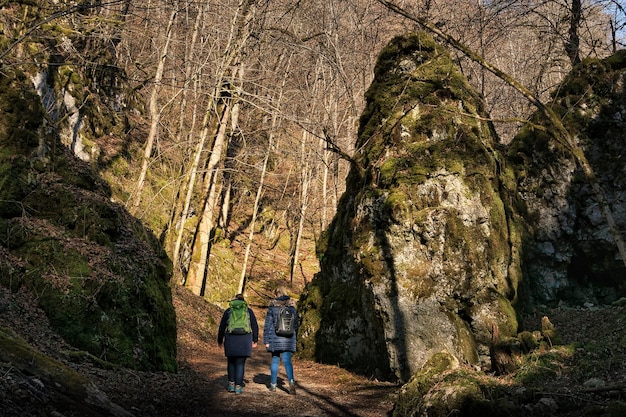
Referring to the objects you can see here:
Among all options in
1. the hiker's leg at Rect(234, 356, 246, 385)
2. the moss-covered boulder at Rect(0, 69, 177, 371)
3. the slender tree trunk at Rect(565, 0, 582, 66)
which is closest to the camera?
the moss-covered boulder at Rect(0, 69, 177, 371)

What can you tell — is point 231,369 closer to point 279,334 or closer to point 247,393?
point 247,393

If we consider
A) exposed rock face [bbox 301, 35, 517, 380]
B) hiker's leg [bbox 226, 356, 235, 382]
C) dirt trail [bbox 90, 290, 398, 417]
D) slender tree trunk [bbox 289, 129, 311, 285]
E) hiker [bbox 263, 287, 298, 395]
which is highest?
slender tree trunk [bbox 289, 129, 311, 285]

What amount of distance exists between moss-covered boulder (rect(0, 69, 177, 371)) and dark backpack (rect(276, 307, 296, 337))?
6.34ft

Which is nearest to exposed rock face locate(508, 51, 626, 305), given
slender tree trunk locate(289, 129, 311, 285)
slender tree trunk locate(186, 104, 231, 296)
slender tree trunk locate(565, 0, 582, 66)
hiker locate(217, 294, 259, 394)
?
slender tree trunk locate(565, 0, 582, 66)

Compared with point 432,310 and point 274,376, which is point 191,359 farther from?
point 432,310

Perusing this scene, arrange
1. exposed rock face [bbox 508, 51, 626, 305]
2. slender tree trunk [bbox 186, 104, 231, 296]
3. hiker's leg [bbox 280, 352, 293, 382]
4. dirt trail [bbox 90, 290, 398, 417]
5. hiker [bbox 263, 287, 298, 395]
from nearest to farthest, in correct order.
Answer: dirt trail [bbox 90, 290, 398, 417]
hiker's leg [bbox 280, 352, 293, 382]
hiker [bbox 263, 287, 298, 395]
exposed rock face [bbox 508, 51, 626, 305]
slender tree trunk [bbox 186, 104, 231, 296]

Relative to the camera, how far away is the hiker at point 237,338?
7.56 meters

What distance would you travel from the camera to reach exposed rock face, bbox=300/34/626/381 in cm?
891

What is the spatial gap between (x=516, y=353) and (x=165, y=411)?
5.99 m

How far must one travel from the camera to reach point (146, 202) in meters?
18.6

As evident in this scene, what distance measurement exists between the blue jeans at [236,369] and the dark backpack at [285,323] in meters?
0.84

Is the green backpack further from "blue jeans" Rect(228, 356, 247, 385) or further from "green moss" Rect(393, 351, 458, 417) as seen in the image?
"green moss" Rect(393, 351, 458, 417)

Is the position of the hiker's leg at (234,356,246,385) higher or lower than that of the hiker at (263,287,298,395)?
lower

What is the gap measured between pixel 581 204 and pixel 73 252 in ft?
38.3
